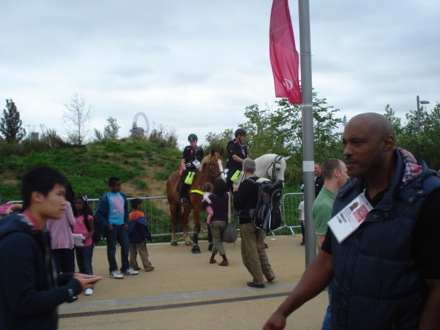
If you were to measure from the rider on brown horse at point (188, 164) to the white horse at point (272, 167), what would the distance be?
194 cm

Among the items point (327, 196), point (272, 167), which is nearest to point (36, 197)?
point (327, 196)

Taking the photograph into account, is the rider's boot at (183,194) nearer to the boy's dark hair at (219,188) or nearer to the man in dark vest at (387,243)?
the boy's dark hair at (219,188)

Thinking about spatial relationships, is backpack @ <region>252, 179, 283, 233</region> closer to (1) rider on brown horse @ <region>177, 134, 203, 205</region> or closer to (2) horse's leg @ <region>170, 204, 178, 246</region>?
(1) rider on brown horse @ <region>177, 134, 203, 205</region>

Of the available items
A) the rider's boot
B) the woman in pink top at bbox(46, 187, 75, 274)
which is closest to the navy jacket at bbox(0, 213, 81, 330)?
the woman in pink top at bbox(46, 187, 75, 274)

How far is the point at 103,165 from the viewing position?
22.8 meters

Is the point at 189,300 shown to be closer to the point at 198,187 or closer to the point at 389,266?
the point at 198,187

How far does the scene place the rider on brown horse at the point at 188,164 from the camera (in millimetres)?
13617

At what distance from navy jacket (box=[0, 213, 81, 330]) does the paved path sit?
3.84m

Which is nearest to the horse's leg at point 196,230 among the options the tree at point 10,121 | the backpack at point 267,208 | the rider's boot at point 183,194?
the rider's boot at point 183,194

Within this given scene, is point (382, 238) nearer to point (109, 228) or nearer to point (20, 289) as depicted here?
point (20, 289)

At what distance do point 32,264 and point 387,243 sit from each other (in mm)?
1935

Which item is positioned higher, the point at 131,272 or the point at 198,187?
the point at 198,187

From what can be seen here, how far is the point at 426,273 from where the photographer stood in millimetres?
2338

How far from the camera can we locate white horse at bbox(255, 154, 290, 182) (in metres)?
12.2
